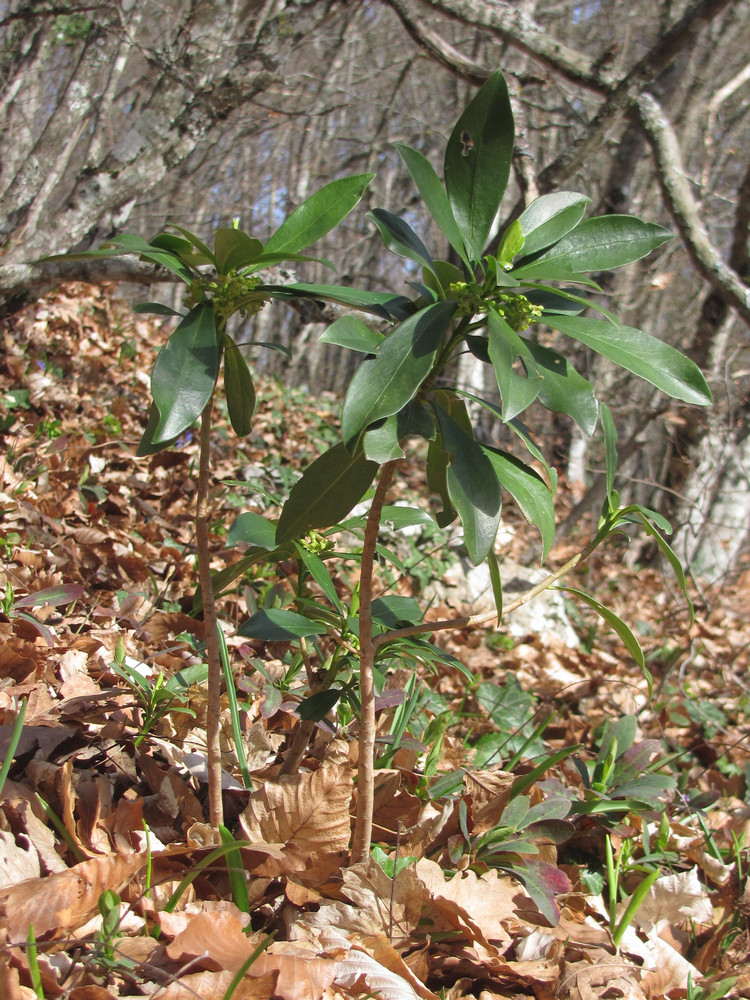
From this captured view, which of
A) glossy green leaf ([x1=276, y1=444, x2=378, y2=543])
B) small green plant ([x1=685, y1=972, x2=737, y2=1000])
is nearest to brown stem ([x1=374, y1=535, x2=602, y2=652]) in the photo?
Answer: glossy green leaf ([x1=276, y1=444, x2=378, y2=543])

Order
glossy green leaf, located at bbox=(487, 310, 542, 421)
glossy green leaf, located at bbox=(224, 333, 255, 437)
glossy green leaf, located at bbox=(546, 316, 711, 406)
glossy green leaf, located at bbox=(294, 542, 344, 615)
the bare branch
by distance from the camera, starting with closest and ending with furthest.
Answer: glossy green leaf, located at bbox=(487, 310, 542, 421) < glossy green leaf, located at bbox=(546, 316, 711, 406) < glossy green leaf, located at bbox=(224, 333, 255, 437) < glossy green leaf, located at bbox=(294, 542, 344, 615) < the bare branch

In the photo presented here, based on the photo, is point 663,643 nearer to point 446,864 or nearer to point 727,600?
point 727,600

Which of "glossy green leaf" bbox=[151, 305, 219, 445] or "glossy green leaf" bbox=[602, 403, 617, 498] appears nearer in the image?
"glossy green leaf" bbox=[151, 305, 219, 445]

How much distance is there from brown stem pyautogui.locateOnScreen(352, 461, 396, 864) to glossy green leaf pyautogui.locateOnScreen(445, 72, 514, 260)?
1.33 feet

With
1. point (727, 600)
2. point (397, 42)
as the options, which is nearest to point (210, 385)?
point (727, 600)

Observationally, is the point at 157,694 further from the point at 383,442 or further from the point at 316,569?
the point at 383,442

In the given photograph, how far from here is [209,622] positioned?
120 centimetres

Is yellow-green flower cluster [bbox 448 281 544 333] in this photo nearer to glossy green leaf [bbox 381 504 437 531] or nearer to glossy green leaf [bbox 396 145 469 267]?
glossy green leaf [bbox 396 145 469 267]

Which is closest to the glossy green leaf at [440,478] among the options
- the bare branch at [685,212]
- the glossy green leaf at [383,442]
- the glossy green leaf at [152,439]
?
the glossy green leaf at [383,442]

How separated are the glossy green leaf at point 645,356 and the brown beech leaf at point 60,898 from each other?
43.9 inches

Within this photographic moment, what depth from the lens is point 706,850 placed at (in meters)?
2.05

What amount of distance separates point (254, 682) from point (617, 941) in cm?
97

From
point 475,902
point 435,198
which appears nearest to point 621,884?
point 475,902

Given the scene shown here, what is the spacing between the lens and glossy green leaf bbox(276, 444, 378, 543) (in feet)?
3.61
